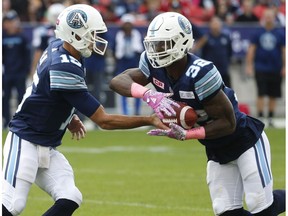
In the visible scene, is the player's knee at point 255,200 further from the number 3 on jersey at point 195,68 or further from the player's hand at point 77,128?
the player's hand at point 77,128

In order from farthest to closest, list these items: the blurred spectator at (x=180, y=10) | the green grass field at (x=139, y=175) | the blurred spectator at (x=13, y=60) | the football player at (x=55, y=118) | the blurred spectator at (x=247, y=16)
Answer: the blurred spectator at (x=247, y=16) < the blurred spectator at (x=13, y=60) < the blurred spectator at (x=180, y=10) < the green grass field at (x=139, y=175) < the football player at (x=55, y=118)

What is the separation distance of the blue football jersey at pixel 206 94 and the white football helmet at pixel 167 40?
12 centimetres

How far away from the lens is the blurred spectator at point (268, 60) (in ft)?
50.7

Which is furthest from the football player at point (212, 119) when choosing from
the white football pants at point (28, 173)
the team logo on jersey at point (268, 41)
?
the team logo on jersey at point (268, 41)

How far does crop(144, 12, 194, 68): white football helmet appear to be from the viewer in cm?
599

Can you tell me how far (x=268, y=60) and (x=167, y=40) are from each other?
9780 millimetres

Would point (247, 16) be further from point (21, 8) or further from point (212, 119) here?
point (212, 119)

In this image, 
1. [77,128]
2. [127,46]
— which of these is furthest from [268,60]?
[77,128]

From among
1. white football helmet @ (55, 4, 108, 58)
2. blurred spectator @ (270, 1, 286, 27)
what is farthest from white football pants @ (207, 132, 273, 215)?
blurred spectator @ (270, 1, 286, 27)

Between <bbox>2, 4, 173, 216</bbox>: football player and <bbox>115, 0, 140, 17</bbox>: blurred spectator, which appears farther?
<bbox>115, 0, 140, 17</bbox>: blurred spectator

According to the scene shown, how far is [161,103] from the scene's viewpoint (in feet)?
19.3

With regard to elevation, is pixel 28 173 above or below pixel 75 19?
below

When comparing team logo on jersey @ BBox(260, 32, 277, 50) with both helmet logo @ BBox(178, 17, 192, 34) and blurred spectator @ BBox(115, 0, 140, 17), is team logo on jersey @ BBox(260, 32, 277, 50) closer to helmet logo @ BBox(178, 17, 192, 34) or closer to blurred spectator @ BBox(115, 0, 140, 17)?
blurred spectator @ BBox(115, 0, 140, 17)

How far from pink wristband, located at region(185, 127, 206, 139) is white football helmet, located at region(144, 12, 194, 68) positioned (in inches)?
18.0
